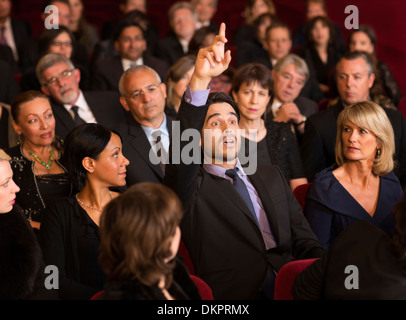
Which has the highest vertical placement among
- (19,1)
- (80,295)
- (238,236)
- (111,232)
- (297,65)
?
(19,1)

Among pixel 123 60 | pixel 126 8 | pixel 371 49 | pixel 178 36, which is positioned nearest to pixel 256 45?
pixel 178 36

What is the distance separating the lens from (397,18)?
4.47 meters

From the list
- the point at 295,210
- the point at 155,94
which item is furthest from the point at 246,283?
the point at 155,94

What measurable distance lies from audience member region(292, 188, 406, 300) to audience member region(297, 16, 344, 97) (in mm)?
2750

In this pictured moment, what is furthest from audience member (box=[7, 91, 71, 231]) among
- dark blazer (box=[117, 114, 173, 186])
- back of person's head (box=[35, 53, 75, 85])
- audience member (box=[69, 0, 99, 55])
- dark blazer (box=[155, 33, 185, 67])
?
audience member (box=[69, 0, 99, 55])

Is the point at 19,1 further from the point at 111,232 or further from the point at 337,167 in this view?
the point at 111,232

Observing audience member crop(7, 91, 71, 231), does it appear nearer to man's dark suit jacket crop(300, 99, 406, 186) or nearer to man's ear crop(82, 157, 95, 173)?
man's ear crop(82, 157, 95, 173)

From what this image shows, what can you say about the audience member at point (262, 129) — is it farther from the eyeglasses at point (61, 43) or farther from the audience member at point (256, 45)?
the audience member at point (256, 45)

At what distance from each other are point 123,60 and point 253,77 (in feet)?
4.51

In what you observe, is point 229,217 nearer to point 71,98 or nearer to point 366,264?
point 366,264

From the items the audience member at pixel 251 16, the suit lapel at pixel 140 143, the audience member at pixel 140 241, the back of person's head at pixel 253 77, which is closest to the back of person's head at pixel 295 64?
the back of person's head at pixel 253 77

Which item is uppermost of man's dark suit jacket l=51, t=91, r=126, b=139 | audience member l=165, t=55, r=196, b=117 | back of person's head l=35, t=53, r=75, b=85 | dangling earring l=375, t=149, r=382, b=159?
back of person's head l=35, t=53, r=75, b=85

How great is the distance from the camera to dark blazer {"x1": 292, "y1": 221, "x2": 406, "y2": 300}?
53.8 inches

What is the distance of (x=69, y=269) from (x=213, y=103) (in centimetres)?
74
